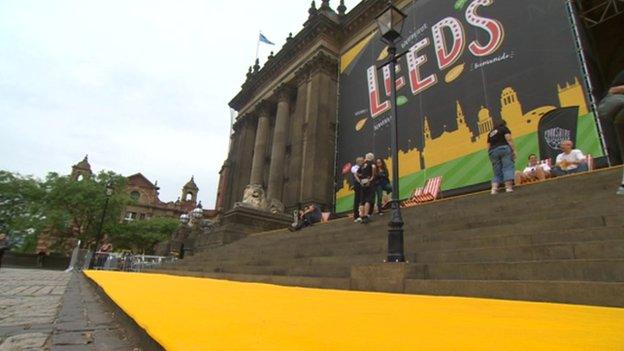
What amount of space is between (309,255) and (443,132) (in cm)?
939

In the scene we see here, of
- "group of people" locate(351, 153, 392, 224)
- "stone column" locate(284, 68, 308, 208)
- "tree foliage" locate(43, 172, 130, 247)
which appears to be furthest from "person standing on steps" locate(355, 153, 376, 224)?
"tree foliage" locate(43, 172, 130, 247)

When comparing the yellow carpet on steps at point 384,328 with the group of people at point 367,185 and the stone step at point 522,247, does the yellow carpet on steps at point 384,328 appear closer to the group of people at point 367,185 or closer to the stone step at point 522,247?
the stone step at point 522,247

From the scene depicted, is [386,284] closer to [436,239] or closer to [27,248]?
[436,239]

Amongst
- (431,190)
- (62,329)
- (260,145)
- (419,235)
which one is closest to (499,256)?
(419,235)

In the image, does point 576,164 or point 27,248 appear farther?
point 27,248

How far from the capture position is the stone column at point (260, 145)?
2662 centimetres

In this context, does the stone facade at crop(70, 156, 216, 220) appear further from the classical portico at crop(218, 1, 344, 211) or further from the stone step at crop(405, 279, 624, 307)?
the stone step at crop(405, 279, 624, 307)

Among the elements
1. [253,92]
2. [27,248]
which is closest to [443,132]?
[253,92]

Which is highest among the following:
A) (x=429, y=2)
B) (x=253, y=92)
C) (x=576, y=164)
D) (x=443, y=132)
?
(x=253, y=92)

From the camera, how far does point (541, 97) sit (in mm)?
11750

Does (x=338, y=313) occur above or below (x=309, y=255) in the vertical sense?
below

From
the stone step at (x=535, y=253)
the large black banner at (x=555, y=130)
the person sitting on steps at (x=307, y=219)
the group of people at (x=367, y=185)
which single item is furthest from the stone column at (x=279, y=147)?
the stone step at (x=535, y=253)

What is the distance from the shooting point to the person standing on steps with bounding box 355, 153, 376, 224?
874cm

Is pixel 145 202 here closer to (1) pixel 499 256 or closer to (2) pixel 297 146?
(2) pixel 297 146
